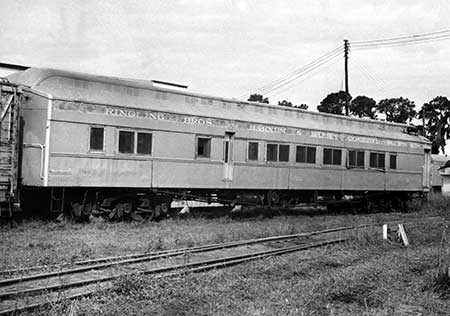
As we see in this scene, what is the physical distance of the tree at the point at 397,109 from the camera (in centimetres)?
6856

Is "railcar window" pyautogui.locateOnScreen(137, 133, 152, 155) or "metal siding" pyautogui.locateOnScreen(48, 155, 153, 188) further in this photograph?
"railcar window" pyautogui.locateOnScreen(137, 133, 152, 155)

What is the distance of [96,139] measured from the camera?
1406 centimetres

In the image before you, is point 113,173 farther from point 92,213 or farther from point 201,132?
point 201,132

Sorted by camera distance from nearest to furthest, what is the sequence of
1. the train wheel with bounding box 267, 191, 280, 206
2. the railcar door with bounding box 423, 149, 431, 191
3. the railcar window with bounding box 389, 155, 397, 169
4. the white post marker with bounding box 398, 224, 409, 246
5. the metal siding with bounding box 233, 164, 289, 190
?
1. the white post marker with bounding box 398, 224, 409, 246
2. the metal siding with bounding box 233, 164, 289, 190
3. the train wheel with bounding box 267, 191, 280, 206
4. the railcar window with bounding box 389, 155, 397, 169
5. the railcar door with bounding box 423, 149, 431, 191

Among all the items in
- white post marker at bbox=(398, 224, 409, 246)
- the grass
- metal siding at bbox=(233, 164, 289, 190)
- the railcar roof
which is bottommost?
the grass

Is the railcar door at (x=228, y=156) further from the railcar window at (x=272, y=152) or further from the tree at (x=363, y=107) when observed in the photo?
the tree at (x=363, y=107)

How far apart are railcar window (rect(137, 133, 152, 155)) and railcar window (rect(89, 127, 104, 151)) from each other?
3.66 ft

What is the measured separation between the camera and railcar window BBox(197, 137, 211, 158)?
16.3 m

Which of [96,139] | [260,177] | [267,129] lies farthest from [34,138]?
[267,129]

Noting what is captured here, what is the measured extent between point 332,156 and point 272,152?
3222 mm

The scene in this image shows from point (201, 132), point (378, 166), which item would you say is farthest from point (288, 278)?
point (378, 166)

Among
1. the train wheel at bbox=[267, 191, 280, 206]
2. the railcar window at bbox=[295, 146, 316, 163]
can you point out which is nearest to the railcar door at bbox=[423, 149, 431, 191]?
the railcar window at bbox=[295, 146, 316, 163]

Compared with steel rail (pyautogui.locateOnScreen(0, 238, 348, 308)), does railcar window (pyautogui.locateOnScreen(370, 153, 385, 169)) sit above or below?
above

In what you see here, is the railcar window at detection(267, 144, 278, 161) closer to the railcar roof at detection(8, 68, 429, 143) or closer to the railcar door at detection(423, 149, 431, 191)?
the railcar roof at detection(8, 68, 429, 143)
